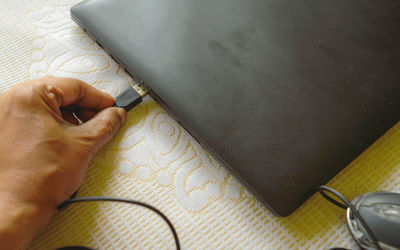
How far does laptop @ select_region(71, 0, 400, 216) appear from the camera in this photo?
1.46 ft

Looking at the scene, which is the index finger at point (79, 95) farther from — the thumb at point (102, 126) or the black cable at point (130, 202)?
the black cable at point (130, 202)

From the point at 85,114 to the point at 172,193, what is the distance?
0.19 m

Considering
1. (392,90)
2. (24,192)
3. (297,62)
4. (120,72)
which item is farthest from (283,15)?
(24,192)

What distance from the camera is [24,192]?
40 cm

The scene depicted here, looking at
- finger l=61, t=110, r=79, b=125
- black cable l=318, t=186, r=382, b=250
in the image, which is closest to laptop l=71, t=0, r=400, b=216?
black cable l=318, t=186, r=382, b=250

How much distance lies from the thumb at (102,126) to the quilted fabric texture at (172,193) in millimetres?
28

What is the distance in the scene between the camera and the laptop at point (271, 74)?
1.46ft

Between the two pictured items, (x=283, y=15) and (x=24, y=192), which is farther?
(x=283, y=15)

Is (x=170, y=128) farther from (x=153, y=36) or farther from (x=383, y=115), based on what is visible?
(x=383, y=115)

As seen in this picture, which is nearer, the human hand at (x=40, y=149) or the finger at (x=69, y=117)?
the human hand at (x=40, y=149)

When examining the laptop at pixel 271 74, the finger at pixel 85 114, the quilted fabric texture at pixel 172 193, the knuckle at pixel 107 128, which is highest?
the laptop at pixel 271 74

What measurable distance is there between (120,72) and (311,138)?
1.19 feet

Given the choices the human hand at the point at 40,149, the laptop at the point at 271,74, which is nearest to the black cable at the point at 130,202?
the human hand at the point at 40,149

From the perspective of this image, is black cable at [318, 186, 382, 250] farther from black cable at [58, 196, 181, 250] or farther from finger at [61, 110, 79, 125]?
finger at [61, 110, 79, 125]
